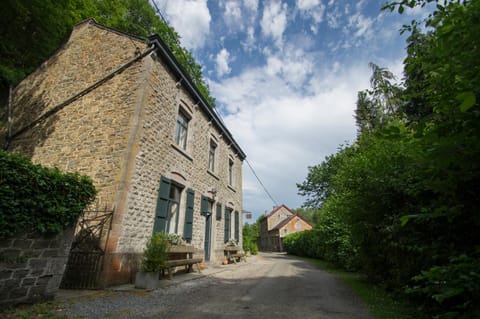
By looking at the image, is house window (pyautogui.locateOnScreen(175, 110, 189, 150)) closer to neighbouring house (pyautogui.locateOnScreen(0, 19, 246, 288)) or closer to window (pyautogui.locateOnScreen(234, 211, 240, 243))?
neighbouring house (pyautogui.locateOnScreen(0, 19, 246, 288))

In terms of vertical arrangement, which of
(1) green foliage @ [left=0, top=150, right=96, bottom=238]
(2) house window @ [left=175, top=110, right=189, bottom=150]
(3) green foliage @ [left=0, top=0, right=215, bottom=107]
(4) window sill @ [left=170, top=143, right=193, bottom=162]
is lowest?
(1) green foliage @ [left=0, top=150, right=96, bottom=238]

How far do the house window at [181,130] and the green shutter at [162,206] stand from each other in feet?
6.85

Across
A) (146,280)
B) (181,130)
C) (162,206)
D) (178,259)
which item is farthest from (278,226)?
(146,280)

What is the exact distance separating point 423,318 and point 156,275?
4730 millimetres

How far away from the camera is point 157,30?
15.9 meters

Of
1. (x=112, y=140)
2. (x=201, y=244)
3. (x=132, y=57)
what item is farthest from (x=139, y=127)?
(x=201, y=244)

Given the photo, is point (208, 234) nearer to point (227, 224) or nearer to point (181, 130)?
point (227, 224)

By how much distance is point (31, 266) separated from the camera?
366 cm

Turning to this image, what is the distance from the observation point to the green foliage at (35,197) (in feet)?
10.9

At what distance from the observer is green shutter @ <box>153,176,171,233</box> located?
6897 millimetres

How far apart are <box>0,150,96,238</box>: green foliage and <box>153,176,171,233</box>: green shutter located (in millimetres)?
2695

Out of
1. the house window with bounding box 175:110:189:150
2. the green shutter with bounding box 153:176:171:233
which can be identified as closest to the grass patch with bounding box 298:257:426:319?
the green shutter with bounding box 153:176:171:233

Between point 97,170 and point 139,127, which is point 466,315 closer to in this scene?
point 139,127

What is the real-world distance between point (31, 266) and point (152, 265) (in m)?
2.19
